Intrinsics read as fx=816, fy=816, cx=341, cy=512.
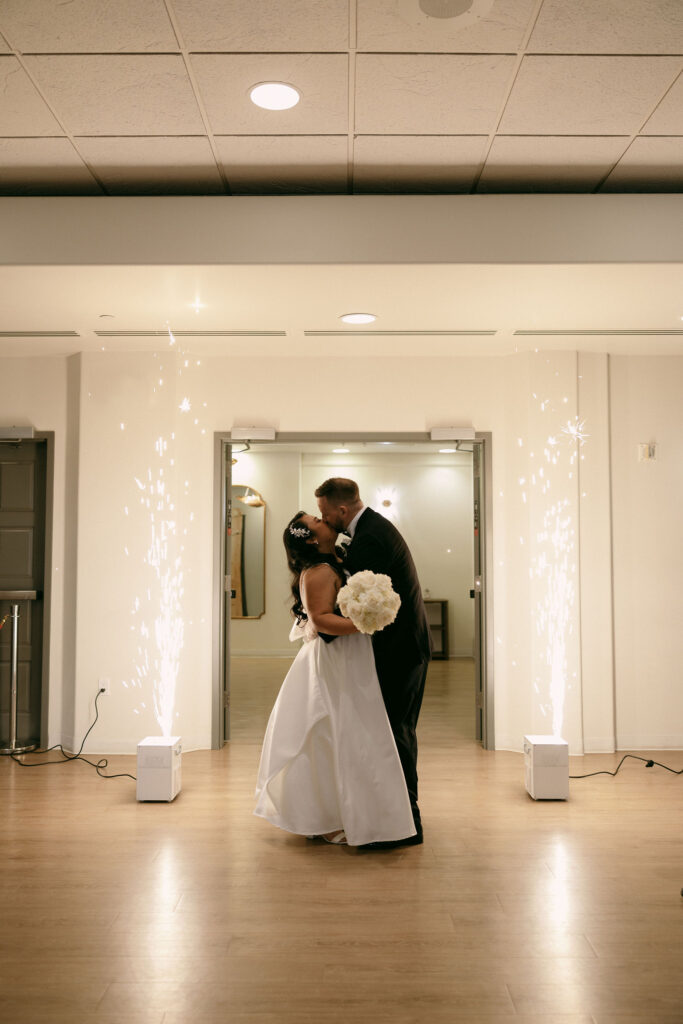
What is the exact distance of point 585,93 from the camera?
10.3ft

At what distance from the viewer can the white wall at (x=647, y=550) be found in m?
5.89

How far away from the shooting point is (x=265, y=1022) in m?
2.39

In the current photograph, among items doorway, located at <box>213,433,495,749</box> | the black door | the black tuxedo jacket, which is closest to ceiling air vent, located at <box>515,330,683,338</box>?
the black tuxedo jacket

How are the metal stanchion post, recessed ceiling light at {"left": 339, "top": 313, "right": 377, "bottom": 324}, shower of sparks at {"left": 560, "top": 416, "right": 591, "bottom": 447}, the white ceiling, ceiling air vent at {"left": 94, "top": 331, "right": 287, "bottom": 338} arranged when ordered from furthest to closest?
shower of sparks at {"left": 560, "top": 416, "right": 591, "bottom": 447} < the metal stanchion post < ceiling air vent at {"left": 94, "top": 331, "right": 287, "bottom": 338} < recessed ceiling light at {"left": 339, "top": 313, "right": 377, "bottom": 324} < the white ceiling

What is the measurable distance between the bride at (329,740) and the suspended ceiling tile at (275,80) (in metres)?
1.77

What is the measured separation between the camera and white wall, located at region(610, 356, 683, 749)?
5.89 metres

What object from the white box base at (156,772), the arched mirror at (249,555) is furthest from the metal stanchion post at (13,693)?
the arched mirror at (249,555)

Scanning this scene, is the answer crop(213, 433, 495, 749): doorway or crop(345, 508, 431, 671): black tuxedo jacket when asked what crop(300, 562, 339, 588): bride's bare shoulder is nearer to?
crop(345, 508, 431, 671): black tuxedo jacket

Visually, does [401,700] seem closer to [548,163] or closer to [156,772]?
[156,772]

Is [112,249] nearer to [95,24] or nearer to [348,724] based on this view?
[95,24]

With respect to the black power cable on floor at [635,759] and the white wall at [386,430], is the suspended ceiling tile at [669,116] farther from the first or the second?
the black power cable on floor at [635,759]

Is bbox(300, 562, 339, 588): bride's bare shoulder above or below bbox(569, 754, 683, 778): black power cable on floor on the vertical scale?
above

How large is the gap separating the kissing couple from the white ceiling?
1.56m

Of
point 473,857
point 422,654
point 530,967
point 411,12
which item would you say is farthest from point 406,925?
point 411,12
